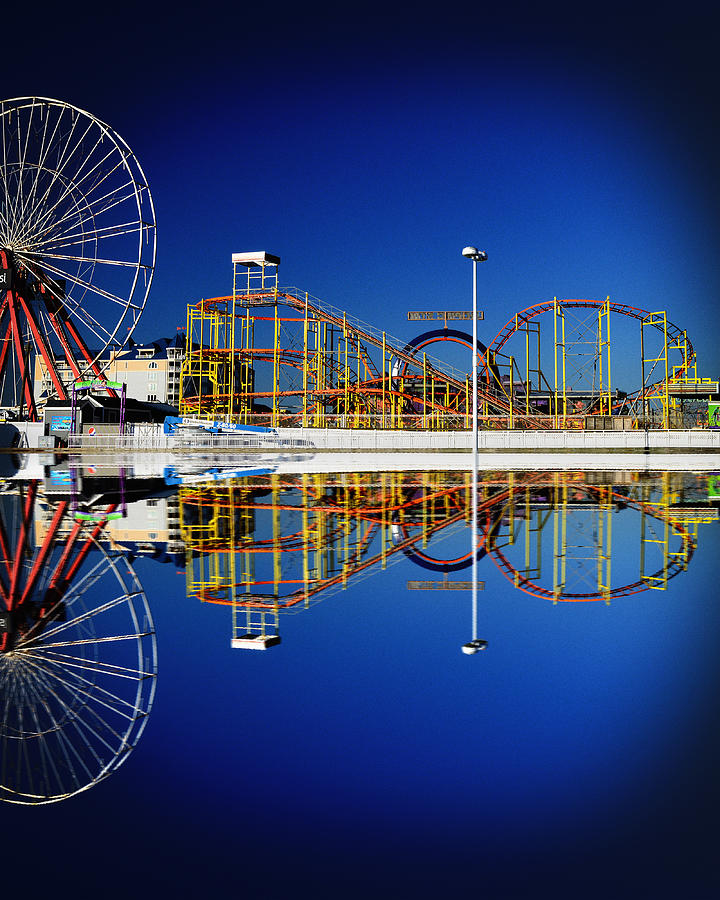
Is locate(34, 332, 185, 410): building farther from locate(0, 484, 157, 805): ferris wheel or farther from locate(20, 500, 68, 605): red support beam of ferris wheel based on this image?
A: locate(0, 484, 157, 805): ferris wheel

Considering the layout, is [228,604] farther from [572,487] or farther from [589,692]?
[572,487]

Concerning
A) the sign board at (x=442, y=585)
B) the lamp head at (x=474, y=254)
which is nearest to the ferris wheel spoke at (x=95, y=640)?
the sign board at (x=442, y=585)

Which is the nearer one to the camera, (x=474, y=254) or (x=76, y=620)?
(x=76, y=620)

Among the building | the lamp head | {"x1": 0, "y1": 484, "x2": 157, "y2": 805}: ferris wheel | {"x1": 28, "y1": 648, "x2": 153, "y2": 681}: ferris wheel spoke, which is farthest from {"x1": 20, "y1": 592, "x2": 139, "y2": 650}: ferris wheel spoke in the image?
the building

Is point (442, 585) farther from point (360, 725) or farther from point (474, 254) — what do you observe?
point (474, 254)

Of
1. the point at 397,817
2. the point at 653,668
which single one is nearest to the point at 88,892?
the point at 397,817

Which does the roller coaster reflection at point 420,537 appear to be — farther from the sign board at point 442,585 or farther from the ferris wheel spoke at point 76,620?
the ferris wheel spoke at point 76,620

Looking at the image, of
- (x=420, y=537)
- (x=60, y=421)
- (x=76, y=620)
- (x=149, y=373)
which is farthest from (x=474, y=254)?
(x=149, y=373)

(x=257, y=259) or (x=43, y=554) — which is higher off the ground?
(x=257, y=259)
